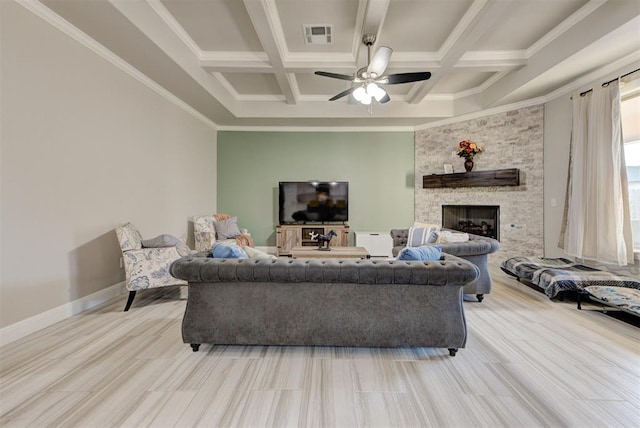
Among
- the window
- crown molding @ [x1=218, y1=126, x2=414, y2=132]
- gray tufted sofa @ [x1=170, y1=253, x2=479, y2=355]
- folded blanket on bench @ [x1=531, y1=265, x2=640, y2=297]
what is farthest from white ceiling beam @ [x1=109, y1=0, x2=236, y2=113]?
the window

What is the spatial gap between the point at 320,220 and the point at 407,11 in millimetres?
3954

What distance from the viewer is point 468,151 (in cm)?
536

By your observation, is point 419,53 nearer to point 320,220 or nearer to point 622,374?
point 320,220

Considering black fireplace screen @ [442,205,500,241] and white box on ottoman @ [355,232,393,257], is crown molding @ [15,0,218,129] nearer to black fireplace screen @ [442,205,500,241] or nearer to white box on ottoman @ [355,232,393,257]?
white box on ottoman @ [355,232,393,257]

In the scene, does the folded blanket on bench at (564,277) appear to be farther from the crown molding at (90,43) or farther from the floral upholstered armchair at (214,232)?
the crown molding at (90,43)

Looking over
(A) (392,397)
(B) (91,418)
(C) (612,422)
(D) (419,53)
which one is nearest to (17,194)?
(B) (91,418)

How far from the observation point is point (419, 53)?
156 inches

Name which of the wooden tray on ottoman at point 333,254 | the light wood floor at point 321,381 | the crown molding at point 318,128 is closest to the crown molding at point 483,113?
the crown molding at point 318,128

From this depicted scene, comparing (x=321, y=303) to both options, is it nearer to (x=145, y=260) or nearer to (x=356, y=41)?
(x=145, y=260)

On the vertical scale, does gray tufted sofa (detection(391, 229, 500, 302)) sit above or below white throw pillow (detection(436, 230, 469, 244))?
below

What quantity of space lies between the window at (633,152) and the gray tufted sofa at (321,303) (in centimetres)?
322

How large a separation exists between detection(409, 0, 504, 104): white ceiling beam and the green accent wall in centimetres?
230

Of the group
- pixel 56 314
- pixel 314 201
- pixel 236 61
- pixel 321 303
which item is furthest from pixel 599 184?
pixel 56 314

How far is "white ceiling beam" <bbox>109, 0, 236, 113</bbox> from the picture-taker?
8.87 ft
